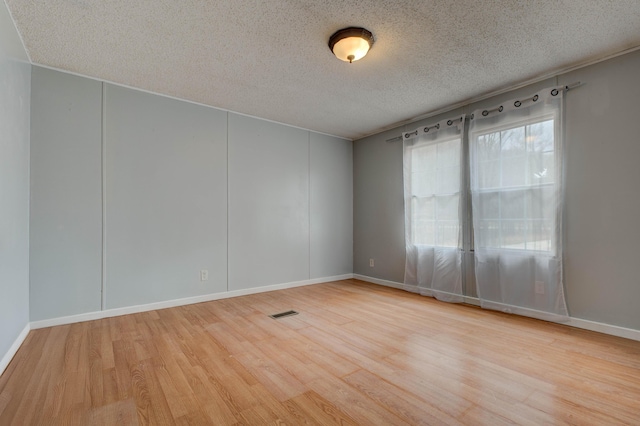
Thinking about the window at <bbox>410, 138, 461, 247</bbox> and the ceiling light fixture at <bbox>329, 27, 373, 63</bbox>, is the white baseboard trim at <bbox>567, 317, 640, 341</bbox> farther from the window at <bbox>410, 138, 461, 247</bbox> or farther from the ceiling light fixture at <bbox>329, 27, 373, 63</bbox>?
the ceiling light fixture at <bbox>329, 27, 373, 63</bbox>

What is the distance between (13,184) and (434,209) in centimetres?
438

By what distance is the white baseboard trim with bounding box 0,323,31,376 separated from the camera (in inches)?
79.4

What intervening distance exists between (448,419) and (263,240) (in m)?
3.26

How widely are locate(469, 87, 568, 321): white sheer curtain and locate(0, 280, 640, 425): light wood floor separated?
0.30 m

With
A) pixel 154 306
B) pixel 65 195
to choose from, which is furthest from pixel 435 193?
pixel 65 195

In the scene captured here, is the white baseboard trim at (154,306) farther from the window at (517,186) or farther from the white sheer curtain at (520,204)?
the window at (517,186)

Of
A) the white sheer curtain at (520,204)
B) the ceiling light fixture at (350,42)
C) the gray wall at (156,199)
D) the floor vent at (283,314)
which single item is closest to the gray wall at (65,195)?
the gray wall at (156,199)

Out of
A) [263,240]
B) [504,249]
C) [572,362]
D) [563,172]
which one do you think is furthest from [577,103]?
[263,240]

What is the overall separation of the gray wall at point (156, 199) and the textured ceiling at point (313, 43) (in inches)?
14.6

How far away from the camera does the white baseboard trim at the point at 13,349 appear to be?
2.02 meters

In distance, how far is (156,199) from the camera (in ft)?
11.3

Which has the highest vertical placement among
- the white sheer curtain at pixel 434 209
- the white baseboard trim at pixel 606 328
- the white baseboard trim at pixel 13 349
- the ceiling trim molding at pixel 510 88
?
the ceiling trim molding at pixel 510 88

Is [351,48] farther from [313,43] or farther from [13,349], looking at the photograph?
[13,349]

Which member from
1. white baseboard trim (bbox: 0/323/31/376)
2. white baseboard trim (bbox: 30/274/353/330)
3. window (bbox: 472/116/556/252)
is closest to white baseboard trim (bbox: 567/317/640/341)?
window (bbox: 472/116/556/252)
